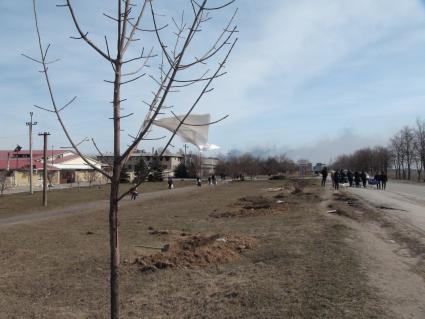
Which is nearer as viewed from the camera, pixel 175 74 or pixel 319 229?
pixel 175 74

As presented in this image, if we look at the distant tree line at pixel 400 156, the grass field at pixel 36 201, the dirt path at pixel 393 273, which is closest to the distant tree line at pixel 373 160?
the distant tree line at pixel 400 156

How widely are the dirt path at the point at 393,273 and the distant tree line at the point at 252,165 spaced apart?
11581cm

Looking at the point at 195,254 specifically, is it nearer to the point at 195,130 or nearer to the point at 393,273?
the point at 393,273

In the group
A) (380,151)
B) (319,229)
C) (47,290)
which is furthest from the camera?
(380,151)

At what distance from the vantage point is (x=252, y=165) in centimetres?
13688

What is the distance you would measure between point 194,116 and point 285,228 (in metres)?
11.3

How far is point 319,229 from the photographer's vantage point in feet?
45.2

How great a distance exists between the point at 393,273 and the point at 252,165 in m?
129

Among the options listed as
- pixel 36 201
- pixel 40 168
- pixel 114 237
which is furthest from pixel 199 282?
pixel 40 168

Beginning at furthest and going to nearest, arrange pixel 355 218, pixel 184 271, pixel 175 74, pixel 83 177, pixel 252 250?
pixel 83 177 → pixel 355 218 → pixel 252 250 → pixel 184 271 → pixel 175 74

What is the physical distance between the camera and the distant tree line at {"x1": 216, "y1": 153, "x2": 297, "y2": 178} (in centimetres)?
13590

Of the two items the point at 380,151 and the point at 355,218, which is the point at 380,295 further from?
the point at 380,151

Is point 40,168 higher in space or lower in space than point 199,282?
higher

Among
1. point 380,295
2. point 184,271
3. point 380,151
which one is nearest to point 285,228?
point 184,271
